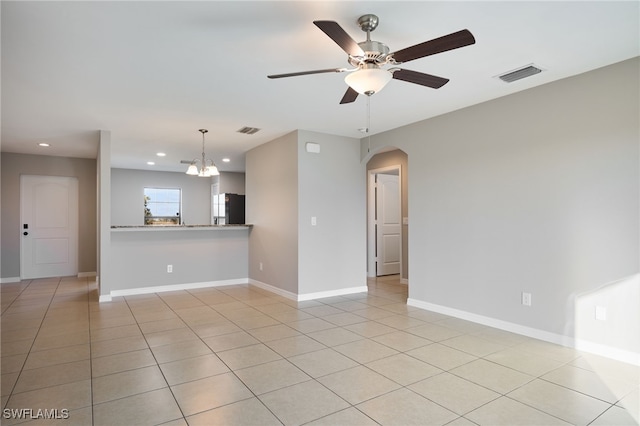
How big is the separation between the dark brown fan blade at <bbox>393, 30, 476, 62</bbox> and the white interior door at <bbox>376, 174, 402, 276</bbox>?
5077 millimetres

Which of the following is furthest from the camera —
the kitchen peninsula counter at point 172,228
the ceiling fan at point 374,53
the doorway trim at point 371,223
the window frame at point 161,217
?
the window frame at point 161,217

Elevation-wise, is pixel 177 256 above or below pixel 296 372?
above

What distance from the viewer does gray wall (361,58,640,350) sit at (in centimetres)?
301

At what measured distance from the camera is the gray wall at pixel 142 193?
891cm

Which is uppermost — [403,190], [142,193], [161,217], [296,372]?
[142,193]

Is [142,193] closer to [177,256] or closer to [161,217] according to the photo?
[161,217]

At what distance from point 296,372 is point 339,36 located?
2309 millimetres

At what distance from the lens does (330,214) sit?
18.0 feet

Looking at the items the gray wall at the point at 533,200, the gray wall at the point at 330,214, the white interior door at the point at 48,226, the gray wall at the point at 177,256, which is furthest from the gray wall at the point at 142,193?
the gray wall at the point at 533,200

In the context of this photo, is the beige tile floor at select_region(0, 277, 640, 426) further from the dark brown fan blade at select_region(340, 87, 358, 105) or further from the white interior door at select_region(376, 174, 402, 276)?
the white interior door at select_region(376, 174, 402, 276)

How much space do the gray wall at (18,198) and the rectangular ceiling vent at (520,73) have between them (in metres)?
7.57

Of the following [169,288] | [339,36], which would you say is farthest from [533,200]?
[169,288]

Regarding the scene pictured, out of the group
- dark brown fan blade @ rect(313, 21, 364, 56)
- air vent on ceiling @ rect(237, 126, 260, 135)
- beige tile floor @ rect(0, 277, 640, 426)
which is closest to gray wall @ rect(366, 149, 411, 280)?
beige tile floor @ rect(0, 277, 640, 426)

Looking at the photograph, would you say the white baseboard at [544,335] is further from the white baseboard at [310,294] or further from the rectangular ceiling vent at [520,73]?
the rectangular ceiling vent at [520,73]
